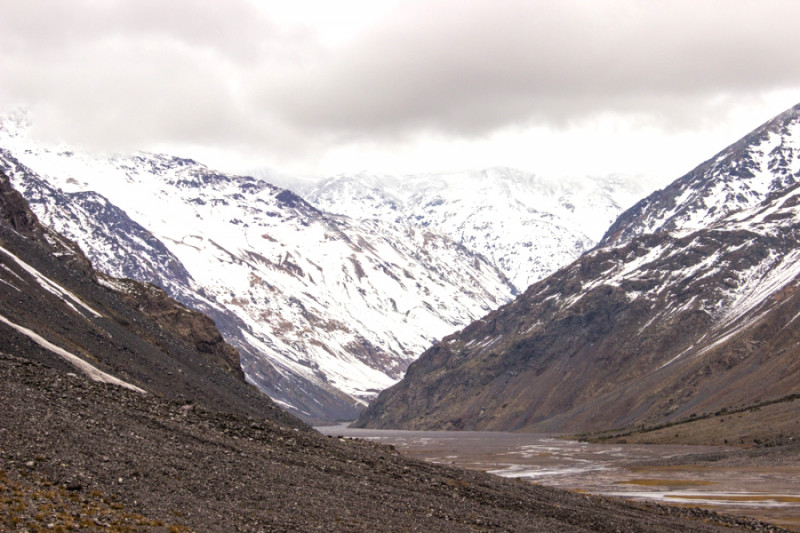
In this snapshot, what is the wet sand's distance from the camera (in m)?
82.9

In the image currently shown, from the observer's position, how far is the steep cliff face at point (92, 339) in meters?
72.8

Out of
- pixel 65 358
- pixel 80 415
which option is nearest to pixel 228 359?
pixel 65 358

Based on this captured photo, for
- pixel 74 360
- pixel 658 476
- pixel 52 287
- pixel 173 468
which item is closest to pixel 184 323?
pixel 52 287

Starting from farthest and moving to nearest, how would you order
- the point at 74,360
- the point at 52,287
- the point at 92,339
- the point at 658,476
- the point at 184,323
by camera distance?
the point at 184,323, the point at 658,476, the point at 52,287, the point at 92,339, the point at 74,360

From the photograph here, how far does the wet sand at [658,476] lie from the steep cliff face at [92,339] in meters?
40.9

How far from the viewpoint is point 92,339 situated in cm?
8456

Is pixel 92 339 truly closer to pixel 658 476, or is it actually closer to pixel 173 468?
pixel 173 468

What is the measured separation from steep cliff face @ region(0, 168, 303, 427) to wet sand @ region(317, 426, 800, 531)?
40.9 metres

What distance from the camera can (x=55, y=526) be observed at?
112 ft

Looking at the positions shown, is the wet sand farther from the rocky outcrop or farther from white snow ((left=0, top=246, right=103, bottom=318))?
white snow ((left=0, top=246, right=103, bottom=318))

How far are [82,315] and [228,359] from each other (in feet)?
256

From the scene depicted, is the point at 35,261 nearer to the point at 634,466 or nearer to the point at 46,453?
the point at 46,453

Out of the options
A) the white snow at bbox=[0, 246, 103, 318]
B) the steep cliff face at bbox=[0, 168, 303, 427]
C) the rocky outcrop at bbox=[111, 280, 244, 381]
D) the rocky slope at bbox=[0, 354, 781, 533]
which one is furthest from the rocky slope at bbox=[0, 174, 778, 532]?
the rocky outcrop at bbox=[111, 280, 244, 381]

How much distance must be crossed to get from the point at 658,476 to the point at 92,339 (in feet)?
253
